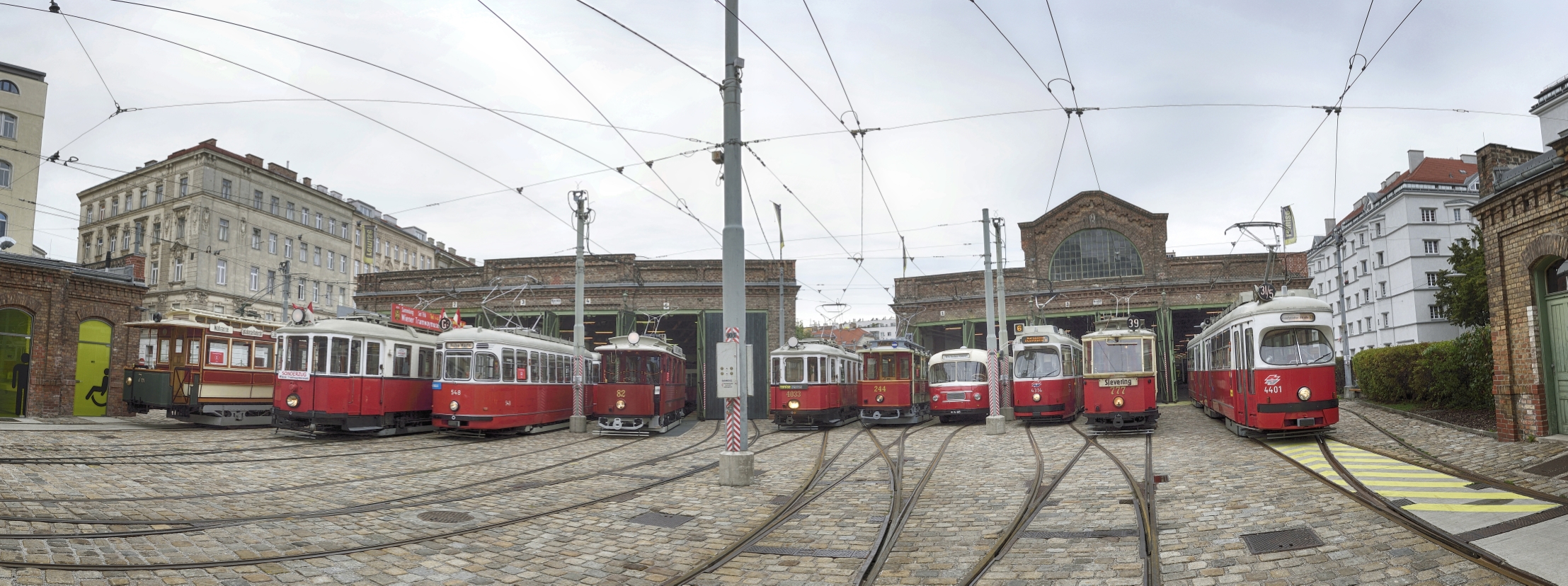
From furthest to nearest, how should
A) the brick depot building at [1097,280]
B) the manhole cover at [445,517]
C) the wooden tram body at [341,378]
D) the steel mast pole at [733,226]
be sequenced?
the brick depot building at [1097,280] < the wooden tram body at [341,378] < the steel mast pole at [733,226] < the manhole cover at [445,517]

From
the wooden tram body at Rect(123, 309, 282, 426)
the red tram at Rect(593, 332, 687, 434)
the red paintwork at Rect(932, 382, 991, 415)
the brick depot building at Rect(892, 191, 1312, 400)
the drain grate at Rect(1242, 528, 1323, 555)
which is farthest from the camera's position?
the brick depot building at Rect(892, 191, 1312, 400)

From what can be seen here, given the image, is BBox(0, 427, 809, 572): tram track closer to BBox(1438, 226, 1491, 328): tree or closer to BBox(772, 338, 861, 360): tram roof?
BBox(772, 338, 861, 360): tram roof

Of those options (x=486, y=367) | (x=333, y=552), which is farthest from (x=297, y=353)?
(x=333, y=552)

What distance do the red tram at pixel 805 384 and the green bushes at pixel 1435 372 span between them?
43.9 ft

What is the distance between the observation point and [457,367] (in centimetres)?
1744

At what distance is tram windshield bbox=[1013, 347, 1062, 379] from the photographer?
20219 millimetres

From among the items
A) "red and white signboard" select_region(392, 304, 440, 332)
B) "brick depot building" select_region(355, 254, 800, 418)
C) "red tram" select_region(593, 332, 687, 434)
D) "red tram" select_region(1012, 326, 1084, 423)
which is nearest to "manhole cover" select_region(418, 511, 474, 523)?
"red tram" select_region(593, 332, 687, 434)

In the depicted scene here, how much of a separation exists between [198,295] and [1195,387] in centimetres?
4851

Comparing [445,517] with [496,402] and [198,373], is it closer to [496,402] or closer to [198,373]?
[496,402]

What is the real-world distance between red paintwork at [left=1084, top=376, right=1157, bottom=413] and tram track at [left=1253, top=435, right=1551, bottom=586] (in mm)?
5314

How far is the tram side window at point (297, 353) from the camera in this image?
640 inches

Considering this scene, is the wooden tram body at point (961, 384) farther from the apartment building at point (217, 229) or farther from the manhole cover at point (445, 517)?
the apartment building at point (217, 229)

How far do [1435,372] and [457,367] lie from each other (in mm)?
20694

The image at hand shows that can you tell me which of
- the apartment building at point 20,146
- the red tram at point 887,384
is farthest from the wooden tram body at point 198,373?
the apartment building at point 20,146
